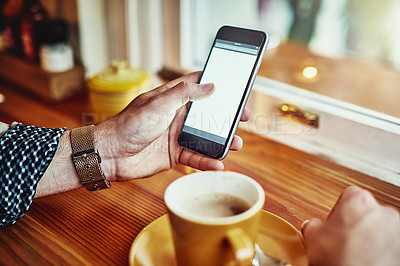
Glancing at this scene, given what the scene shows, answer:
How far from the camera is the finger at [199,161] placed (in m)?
0.63

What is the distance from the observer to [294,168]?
69 cm

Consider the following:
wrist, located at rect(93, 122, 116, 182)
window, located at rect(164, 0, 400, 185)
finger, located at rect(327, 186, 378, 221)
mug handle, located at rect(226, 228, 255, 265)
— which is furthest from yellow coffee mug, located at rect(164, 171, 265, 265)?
window, located at rect(164, 0, 400, 185)

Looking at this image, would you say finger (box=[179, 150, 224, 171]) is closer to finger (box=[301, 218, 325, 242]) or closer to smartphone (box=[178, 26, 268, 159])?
smartphone (box=[178, 26, 268, 159])

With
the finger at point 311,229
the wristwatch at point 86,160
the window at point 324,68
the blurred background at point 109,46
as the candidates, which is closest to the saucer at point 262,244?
the finger at point 311,229

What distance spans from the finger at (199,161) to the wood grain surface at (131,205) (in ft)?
0.12

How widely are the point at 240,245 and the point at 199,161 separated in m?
0.30

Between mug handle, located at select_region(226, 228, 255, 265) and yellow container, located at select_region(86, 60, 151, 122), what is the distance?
51 centimetres

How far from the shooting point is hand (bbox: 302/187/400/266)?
15.7 inches

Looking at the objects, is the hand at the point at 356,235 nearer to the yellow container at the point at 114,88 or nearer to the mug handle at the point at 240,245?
the mug handle at the point at 240,245

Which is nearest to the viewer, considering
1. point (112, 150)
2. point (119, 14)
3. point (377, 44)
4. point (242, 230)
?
point (242, 230)

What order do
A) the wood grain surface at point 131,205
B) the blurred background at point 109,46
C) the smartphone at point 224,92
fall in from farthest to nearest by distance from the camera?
1. the blurred background at point 109,46
2. the smartphone at point 224,92
3. the wood grain surface at point 131,205

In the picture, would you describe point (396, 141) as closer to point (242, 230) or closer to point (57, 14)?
point (242, 230)

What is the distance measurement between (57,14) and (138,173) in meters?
0.63

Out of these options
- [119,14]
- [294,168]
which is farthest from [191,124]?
[119,14]
